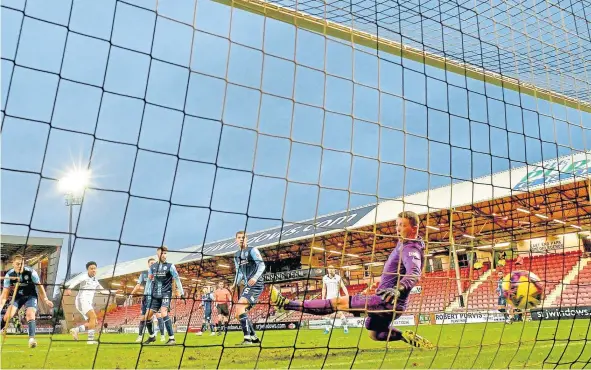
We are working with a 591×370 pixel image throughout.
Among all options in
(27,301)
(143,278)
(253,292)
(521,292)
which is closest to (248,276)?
(253,292)

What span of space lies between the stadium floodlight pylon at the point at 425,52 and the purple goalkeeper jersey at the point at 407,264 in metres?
1.63

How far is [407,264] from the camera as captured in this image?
4.26 metres

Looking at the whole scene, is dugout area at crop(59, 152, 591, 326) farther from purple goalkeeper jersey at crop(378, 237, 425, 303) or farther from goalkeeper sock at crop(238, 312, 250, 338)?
purple goalkeeper jersey at crop(378, 237, 425, 303)

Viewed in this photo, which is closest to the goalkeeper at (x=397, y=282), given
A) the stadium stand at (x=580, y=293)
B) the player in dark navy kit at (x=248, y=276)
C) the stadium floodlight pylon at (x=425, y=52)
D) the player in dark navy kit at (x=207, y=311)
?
the player in dark navy kit at (x=248, y=276)

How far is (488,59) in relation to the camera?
522 centimetres

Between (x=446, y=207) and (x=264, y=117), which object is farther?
(x=446, y=207)

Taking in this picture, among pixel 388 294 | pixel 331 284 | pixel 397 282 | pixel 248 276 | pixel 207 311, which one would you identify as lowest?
pixel 207 311

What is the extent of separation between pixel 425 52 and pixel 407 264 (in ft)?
6.10

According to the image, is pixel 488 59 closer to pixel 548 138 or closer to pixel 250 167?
pixel 548 138

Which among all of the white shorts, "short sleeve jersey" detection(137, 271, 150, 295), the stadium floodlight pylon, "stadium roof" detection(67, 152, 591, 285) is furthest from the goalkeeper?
"stadium roof" detection(67, 152, 591, 285)

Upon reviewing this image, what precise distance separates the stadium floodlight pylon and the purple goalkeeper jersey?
163cm

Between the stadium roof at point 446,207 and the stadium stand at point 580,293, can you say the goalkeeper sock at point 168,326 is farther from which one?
the stadium stand at point 580,293

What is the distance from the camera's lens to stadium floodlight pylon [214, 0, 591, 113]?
12.6ft

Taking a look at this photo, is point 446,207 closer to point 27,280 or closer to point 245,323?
point 245,323
